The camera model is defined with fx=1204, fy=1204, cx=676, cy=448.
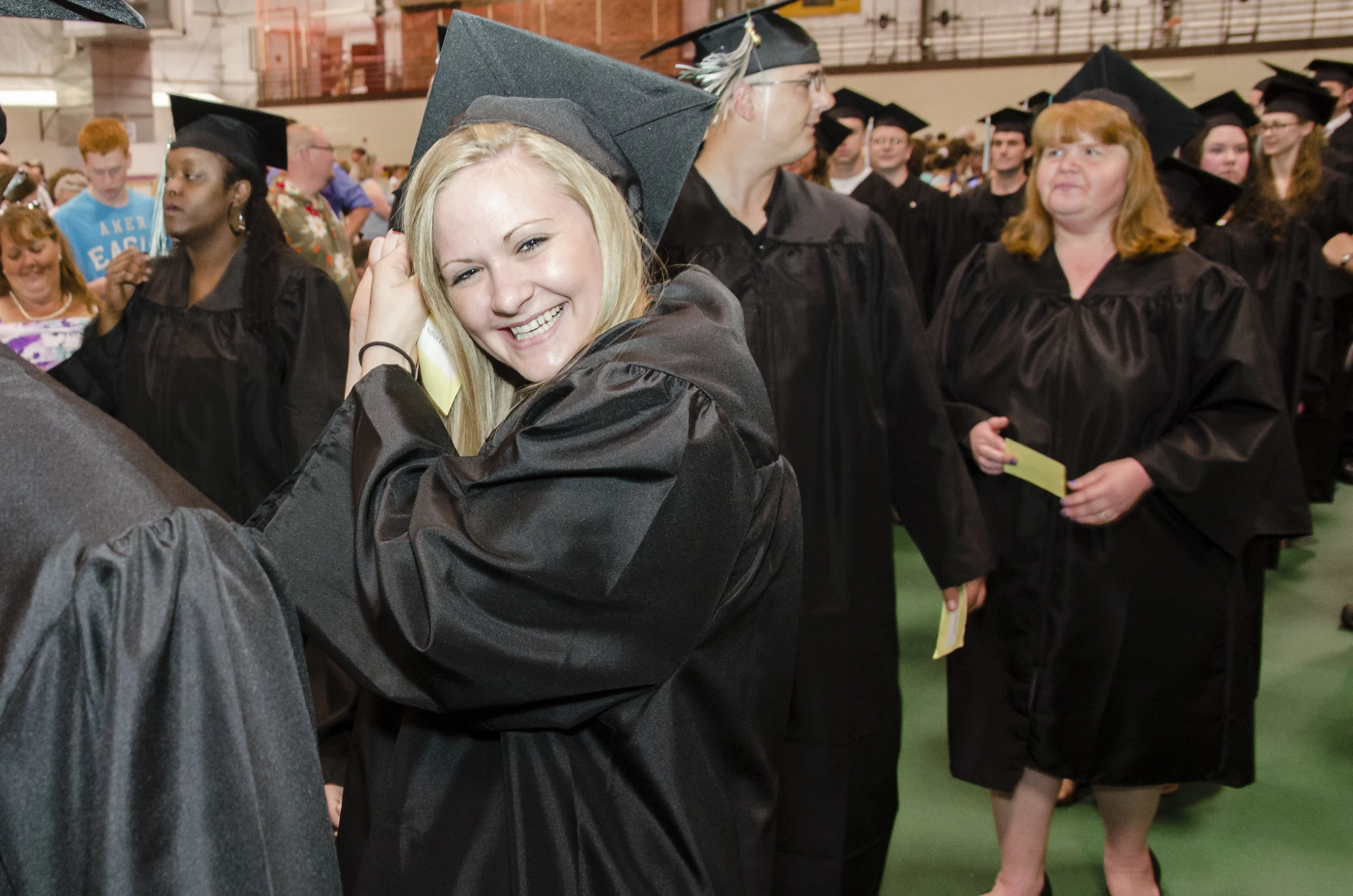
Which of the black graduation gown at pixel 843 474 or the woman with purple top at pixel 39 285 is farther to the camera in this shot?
the woman with purple top at pixel 39 285

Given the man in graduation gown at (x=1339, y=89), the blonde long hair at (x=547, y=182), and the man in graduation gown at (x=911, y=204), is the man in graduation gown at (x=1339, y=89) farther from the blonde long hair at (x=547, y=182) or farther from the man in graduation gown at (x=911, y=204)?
the blonde long hair at (x=547, y=182)

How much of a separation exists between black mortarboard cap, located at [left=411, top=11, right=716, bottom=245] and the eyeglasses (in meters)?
1.26

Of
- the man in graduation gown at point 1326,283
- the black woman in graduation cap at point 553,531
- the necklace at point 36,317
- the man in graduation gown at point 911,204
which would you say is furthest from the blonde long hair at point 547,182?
the man in graduation gown at point 911,204

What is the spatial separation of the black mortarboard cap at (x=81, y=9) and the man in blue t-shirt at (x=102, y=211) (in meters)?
5.28

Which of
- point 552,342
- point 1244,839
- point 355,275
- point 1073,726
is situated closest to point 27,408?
point 552,342

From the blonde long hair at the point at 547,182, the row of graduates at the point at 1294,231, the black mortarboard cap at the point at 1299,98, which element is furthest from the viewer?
the black mortarboard cap at the point at 1299,98

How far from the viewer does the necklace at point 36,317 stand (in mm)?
4148

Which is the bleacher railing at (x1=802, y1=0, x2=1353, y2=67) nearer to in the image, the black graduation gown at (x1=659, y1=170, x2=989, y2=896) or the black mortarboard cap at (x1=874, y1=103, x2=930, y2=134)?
the black mortarboard cap at (x1=874, y1=103, x2=930, y2=134)

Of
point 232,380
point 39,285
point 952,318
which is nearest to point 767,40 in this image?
point 952,318

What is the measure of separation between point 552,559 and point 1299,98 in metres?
5.96

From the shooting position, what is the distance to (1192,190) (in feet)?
12.6

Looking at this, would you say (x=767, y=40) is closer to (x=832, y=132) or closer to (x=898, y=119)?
(x=832, y=132)

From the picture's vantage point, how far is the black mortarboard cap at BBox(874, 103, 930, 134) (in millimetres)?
8438

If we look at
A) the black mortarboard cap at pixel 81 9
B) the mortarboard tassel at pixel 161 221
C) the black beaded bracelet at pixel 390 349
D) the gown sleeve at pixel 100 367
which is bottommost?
the gown sleeve at pixel 100 367
